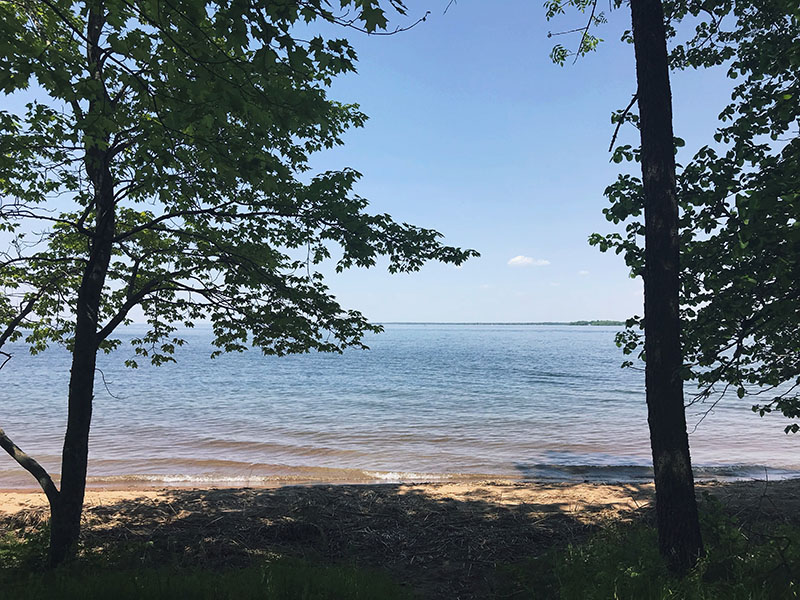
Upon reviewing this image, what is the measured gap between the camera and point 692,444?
22203 millimetres

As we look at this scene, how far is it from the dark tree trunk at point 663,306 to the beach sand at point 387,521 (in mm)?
2148

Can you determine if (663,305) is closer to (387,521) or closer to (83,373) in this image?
(387,521)

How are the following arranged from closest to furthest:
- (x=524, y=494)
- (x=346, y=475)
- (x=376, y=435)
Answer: (x=524, y=494) → (x=346, y=475) → (x=376, y=435)

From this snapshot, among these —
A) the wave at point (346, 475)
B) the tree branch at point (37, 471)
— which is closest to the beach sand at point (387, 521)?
the tree branch at point (37, 471)

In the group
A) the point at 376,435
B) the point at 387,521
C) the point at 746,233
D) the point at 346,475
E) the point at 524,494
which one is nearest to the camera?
the point at 746,233

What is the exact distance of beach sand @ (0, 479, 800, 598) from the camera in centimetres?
715

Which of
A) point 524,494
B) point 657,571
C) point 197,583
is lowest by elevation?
point 524,494

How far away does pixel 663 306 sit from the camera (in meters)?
5.86

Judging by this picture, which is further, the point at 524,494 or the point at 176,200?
the point at 524,494

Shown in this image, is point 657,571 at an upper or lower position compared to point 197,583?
upper

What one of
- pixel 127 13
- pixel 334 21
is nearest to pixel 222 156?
pixel 334 21

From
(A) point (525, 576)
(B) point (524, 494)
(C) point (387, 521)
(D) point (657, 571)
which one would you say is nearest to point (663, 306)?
(D) point (657, 571)

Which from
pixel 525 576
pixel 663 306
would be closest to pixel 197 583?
pixel 525 576

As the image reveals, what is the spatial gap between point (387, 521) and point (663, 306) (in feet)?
19.4
